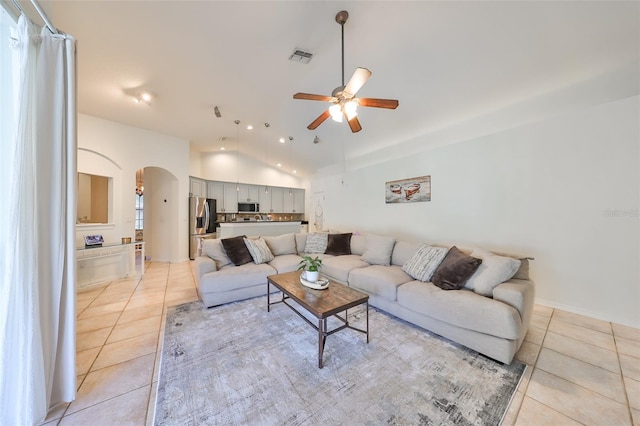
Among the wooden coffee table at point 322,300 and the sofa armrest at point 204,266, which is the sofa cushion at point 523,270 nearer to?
the wooden coffee table at point 322,300

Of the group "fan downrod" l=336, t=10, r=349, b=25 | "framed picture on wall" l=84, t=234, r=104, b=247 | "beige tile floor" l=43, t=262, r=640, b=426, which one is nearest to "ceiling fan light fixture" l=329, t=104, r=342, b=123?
"fan downrod" l=336, t=10, r=349, b=25

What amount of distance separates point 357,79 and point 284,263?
2.62 m

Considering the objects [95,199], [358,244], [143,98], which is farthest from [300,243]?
[95,199]

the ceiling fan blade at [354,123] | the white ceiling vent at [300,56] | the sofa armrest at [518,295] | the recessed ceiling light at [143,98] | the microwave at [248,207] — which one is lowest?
the sofa armrest at [518,295]

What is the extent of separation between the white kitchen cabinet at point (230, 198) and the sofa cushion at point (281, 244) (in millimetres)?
4014

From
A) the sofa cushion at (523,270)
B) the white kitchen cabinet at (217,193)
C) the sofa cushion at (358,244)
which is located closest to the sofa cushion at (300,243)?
the sofa cushion at (358,244)

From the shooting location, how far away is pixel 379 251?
3393 mm

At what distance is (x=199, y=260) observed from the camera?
119 inches

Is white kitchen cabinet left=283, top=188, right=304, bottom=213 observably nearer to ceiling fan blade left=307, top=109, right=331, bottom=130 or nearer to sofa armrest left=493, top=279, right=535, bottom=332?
ceiling fan blade left=307, top=109, right=331, bottom=130

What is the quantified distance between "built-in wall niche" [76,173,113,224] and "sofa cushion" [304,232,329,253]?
3.84 metres

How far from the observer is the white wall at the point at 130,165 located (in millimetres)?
3893

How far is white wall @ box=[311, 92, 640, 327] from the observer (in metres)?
2.40

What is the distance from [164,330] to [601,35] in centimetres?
527

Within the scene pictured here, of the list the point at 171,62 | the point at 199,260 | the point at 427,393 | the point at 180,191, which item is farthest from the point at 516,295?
the point at 180,191
